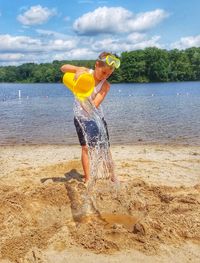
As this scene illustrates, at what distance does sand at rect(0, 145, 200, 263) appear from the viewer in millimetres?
4441

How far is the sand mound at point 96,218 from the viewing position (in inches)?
181

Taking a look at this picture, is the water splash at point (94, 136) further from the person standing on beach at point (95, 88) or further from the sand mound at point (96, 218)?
the sand mound at point (96, 218)

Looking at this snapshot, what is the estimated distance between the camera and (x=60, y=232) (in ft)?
16.0

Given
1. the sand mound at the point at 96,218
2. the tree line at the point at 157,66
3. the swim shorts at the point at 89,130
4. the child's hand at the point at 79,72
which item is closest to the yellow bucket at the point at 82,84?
the child's hand at the point at 79,72

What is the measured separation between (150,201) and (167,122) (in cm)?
1279

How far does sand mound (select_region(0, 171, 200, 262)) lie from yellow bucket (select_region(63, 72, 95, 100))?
66.8 inches

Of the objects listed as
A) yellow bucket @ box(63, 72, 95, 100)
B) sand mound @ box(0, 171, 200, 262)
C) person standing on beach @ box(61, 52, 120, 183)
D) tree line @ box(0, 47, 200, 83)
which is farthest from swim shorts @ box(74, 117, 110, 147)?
tree line @ box(0, 47, 200, 83)

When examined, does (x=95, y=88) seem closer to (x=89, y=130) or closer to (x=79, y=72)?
(x=79, y=72)

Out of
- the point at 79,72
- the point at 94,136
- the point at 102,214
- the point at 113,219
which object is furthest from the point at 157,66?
the point at 113,219

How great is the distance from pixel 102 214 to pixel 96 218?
0.19 m

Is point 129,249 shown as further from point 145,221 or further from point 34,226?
point 34,226

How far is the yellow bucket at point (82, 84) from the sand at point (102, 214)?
1.70m

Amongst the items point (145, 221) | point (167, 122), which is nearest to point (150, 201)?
point (145, 221)

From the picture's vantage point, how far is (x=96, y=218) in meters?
5.55
